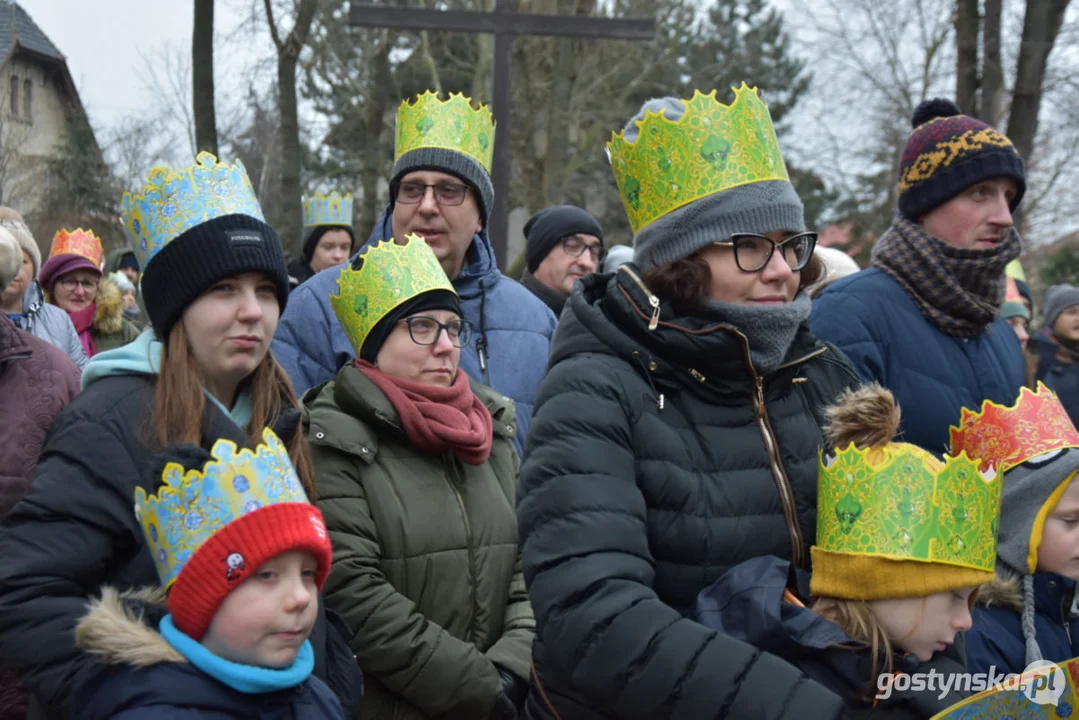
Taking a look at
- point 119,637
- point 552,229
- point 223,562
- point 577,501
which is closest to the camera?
point 577,501

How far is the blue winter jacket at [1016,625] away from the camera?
3326 millimetres

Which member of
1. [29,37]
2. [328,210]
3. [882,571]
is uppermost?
[29,37]

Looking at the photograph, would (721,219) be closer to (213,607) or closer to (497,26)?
(213,607)

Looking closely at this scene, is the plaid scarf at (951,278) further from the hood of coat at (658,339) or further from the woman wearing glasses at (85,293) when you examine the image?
the woman wearing glasses at (85,293)

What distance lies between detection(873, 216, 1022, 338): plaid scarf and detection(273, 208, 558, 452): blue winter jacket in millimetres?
1247

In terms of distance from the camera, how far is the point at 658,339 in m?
2.60

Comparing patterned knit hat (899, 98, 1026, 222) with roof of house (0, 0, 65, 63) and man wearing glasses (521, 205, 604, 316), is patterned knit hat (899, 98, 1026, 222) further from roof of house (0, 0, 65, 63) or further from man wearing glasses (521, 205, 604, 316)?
roof of house (0, 0, 65, 63)

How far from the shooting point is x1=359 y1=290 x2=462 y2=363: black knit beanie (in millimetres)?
3986

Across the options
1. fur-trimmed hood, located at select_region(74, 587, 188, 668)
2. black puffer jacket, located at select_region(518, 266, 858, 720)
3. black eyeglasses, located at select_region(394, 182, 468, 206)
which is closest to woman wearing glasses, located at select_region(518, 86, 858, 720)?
black puffer jacket, located at select_region(518, 266, 858, 720)

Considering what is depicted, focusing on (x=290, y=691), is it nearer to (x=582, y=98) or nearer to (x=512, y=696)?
(x=512, y=696)

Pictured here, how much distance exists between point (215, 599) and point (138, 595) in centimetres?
20

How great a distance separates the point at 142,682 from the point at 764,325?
143 cm

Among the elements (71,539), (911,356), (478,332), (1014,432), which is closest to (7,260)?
(478,332)

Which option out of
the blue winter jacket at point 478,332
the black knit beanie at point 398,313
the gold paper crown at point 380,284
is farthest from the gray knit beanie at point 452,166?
the black knit beanie at point 398,313
